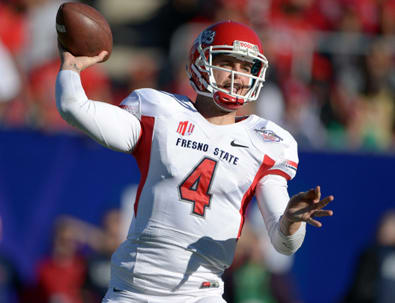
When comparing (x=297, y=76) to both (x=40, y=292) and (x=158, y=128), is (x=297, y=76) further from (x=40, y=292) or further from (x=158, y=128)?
(x=158, y=128)

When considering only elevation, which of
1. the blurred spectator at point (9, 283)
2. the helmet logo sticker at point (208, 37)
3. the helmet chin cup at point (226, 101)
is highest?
the helmet logo sticker at point (208, 37)

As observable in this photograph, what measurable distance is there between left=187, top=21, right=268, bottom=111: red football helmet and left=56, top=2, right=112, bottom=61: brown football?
1.56 feet

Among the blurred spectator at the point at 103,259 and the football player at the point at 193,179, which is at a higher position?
the football player at the point at 193,179

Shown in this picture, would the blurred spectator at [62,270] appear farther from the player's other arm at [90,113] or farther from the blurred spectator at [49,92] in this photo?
the player's other arm at [90,113]

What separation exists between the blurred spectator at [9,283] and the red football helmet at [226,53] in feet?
11.9

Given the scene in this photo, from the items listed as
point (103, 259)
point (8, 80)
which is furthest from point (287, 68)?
point (103, 259)

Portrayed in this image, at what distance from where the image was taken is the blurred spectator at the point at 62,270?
6.88m

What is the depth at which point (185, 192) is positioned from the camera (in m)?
3.59

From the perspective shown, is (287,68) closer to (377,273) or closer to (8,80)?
(377,273)

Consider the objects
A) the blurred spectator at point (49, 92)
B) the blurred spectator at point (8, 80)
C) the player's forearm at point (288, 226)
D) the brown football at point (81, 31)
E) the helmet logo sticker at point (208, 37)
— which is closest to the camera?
the player's forearm at point (288, 226)

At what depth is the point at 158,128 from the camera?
3.64 meters

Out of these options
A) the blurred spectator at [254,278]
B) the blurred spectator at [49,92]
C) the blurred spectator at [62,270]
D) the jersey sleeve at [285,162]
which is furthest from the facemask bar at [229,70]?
the blurred spectator at [49,92]

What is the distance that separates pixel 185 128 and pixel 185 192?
1.04ft

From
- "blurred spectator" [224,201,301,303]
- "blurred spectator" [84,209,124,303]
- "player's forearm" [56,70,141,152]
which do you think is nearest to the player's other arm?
"player's forearm" [56,70,141,152]
